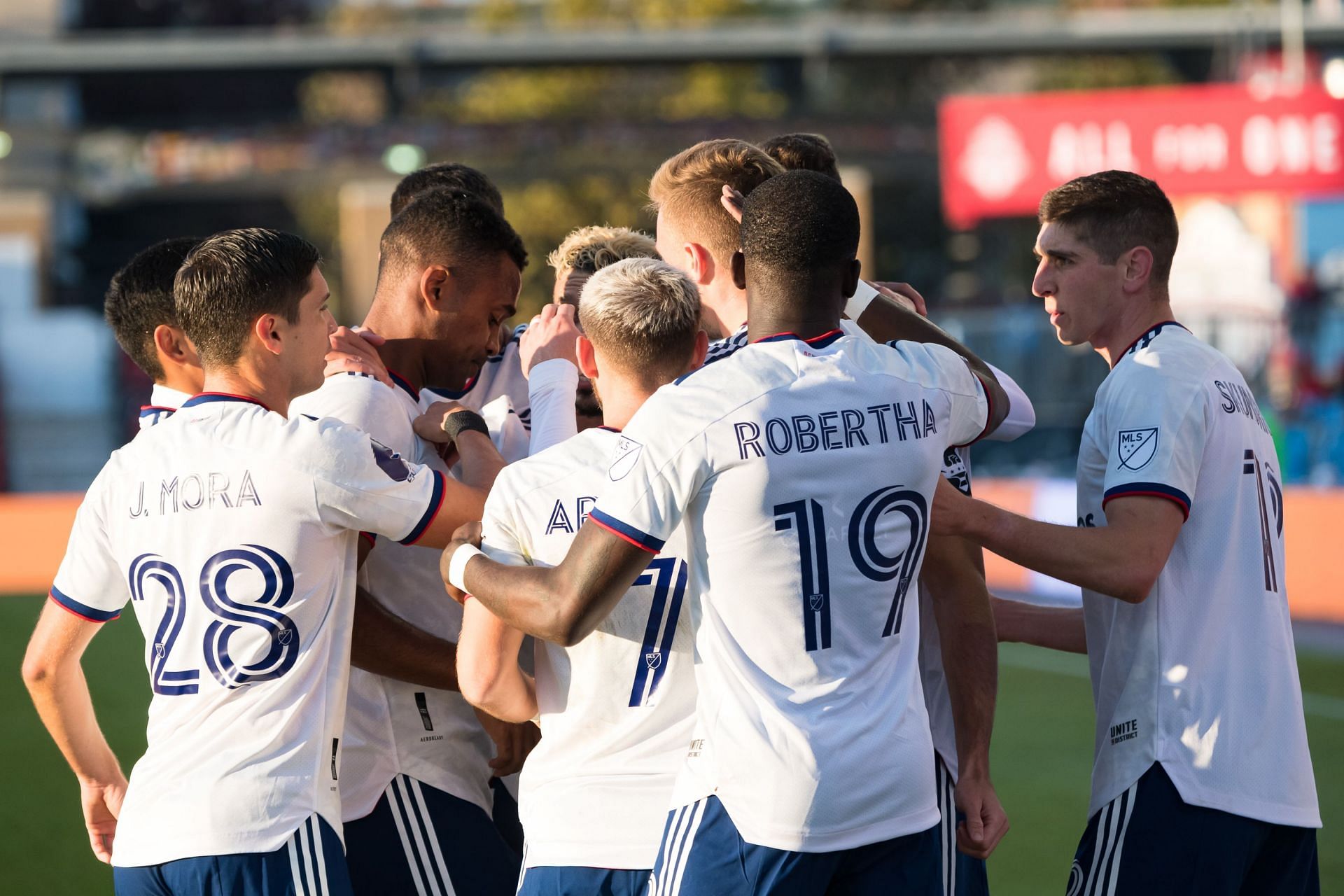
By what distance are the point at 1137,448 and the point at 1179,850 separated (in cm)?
93

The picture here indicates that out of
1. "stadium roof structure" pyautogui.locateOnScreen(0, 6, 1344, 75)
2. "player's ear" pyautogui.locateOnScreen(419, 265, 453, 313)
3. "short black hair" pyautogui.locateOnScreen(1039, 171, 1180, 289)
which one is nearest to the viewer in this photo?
"short black hair" pyautogui.locateOnScreen(1039, 171, 1180, 289)

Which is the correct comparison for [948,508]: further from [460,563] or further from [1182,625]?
[460,563]

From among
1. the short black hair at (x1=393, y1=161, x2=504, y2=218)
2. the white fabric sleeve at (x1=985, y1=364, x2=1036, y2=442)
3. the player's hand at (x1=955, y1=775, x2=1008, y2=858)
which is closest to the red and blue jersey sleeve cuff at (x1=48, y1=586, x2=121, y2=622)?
the short black hair at (x1=393, y1=161, x2=504, y2=218)

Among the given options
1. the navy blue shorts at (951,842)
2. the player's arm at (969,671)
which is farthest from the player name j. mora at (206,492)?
the navy blue shorts at (951,842)

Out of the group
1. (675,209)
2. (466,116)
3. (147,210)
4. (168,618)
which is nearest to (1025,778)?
(675,209)

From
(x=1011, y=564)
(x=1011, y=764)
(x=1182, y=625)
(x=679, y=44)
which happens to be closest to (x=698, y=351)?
(x=1182, y=625)

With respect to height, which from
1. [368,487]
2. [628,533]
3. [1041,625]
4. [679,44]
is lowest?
[1041,625]

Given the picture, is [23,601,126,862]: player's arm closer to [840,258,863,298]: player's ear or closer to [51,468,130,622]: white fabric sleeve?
[51,468,130,622]: white fabric sleeve

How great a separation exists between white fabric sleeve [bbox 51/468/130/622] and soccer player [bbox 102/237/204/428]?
1.42ft

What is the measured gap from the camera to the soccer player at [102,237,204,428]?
367cm

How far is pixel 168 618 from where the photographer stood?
10.1 feet

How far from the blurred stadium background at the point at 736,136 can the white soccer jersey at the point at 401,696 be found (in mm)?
3976

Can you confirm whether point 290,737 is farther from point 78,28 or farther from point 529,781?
point 78,28

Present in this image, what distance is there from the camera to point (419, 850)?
363 cm
